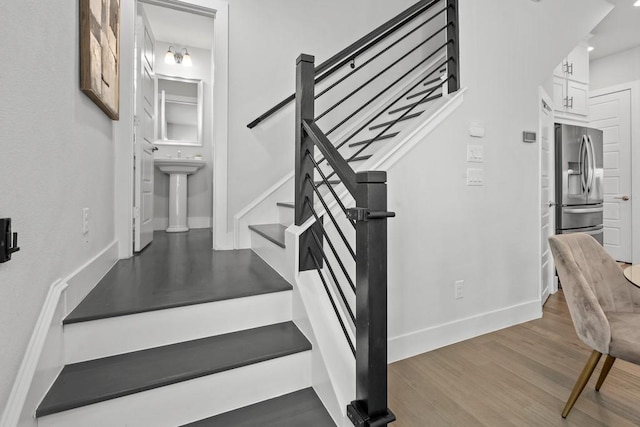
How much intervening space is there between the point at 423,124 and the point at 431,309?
4.05 feet

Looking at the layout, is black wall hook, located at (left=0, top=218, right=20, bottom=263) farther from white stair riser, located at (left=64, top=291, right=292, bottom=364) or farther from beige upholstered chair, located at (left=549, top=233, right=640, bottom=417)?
beige upholstered chair, located at (left=549, top=233, right=640, bottom=417)

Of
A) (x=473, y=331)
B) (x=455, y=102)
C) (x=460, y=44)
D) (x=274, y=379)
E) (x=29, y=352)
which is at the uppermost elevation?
(x=460, y=44)

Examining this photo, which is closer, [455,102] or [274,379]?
[274,379]

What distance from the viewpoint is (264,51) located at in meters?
2.81

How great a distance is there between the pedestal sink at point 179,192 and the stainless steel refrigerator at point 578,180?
13.6 feet

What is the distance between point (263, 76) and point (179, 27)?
204 cm

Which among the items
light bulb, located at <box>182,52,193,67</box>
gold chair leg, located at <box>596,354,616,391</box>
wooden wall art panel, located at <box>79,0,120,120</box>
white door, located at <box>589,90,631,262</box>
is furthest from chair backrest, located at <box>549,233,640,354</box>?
light bulb, located at <box>182,52,193,67</box>

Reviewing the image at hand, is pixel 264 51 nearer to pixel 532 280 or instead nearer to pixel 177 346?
pixel 177 346

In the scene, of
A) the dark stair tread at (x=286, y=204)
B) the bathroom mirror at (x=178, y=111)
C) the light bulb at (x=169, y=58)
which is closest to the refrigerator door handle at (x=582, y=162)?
the dark stair tread at (x=286, y=204)

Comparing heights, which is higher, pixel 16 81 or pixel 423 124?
pixel 423 124

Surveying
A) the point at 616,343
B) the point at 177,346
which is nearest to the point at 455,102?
the point at 616,343

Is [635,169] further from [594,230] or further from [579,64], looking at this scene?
[579,64]

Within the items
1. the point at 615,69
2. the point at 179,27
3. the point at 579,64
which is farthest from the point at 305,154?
the point at 615,69

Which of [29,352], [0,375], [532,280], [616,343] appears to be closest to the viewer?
[0,375]
